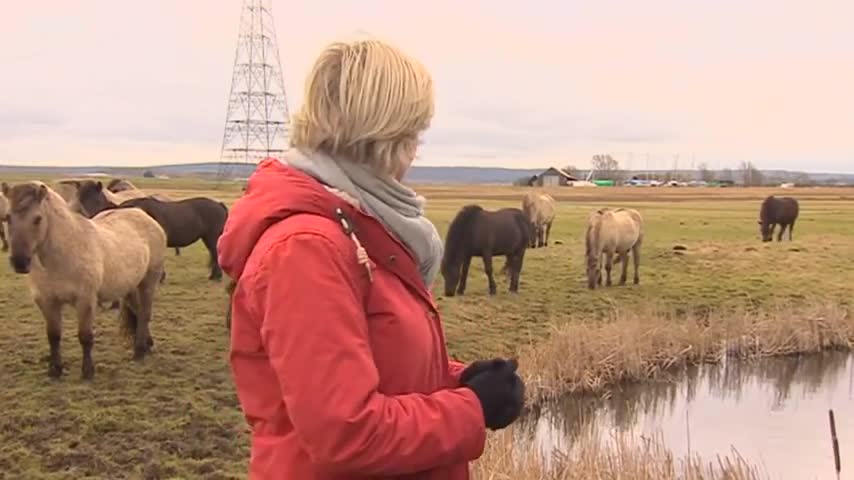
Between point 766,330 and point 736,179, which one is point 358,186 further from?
point 736,179

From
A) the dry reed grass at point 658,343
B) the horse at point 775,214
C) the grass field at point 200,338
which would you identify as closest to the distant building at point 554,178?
the horse at point 775,214

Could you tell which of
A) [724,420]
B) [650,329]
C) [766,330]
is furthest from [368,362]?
[766,330]

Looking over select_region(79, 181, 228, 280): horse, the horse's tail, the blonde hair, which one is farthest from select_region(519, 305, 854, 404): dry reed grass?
the blonde hair

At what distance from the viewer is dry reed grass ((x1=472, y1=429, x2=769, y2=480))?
5078 millimetres

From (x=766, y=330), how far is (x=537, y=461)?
23.9 ft

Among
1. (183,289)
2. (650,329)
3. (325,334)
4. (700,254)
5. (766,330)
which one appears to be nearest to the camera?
(325,334)

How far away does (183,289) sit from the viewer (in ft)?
42.6

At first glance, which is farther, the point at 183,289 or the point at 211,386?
the point at 183,289

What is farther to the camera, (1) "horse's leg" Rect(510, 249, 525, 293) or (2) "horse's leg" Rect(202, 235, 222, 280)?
(1) "horse's leg" Rect(510, 249, 525, 293)

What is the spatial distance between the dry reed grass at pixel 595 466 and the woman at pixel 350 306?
3254 millimetres

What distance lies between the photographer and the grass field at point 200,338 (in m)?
6.11

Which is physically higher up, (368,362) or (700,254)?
(368,362)

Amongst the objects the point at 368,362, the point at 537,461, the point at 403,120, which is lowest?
the point at 537,461

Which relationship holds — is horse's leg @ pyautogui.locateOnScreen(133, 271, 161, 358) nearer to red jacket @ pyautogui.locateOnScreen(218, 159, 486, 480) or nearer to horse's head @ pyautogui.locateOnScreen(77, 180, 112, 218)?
horse's head @ pyautogui.locateOnScreen(77, 180, 112, 218)
